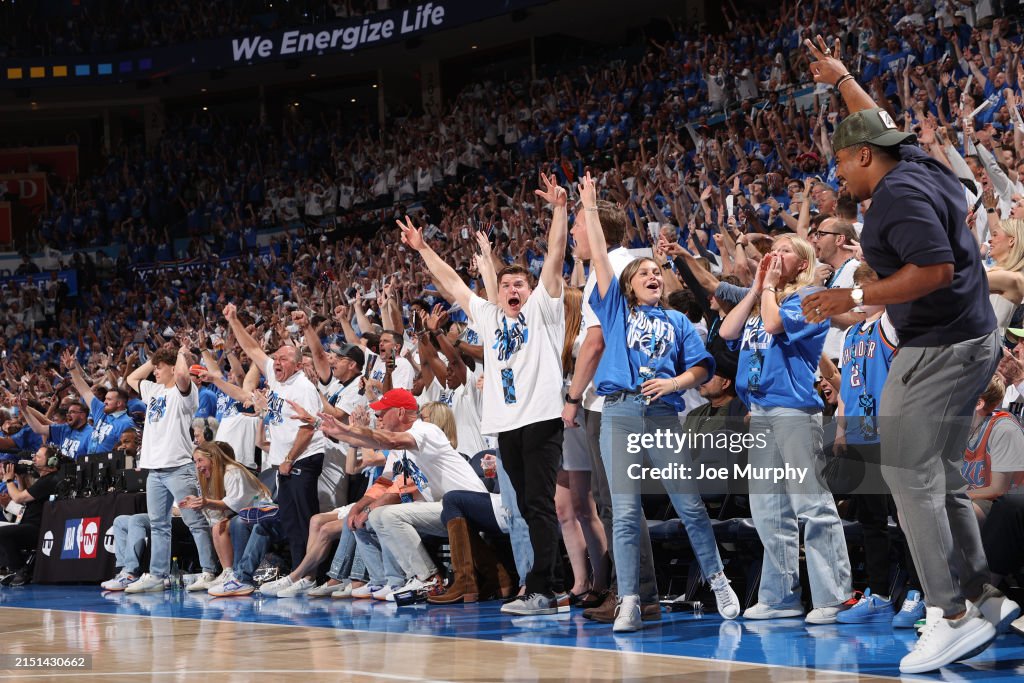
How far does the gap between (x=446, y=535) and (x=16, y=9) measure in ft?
95.9

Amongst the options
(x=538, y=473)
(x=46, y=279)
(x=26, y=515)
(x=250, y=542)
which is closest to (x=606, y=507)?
(x=538, y=473)

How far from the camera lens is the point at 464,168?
2377cm

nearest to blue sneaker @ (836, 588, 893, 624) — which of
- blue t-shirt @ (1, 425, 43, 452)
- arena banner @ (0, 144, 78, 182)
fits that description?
blue t-shirt @ (1, 425, 43, 452)

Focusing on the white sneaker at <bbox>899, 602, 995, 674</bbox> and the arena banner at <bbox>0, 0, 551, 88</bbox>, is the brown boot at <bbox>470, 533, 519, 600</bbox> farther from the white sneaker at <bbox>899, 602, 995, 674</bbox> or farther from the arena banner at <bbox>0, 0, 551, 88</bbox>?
the arena banner at <bbox>0, 0, 551, 88</bbox>

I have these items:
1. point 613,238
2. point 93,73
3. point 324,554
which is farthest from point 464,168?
point 613,238

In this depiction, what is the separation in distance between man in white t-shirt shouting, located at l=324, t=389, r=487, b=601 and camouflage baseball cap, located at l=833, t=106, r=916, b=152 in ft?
13.0

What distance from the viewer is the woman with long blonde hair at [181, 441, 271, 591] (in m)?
9.42

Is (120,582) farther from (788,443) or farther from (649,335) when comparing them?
(788,443)

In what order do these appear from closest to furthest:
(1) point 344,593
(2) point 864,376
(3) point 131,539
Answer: (2) point 864,376
(1) point 344,593
(3) point 131,539

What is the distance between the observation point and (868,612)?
19.1ft

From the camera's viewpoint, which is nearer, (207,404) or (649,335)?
(649,335)

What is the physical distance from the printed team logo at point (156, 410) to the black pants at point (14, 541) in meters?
2.85

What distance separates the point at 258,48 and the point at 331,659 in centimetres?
2414

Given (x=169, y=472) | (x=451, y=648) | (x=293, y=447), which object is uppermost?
(x=293, y=447)
